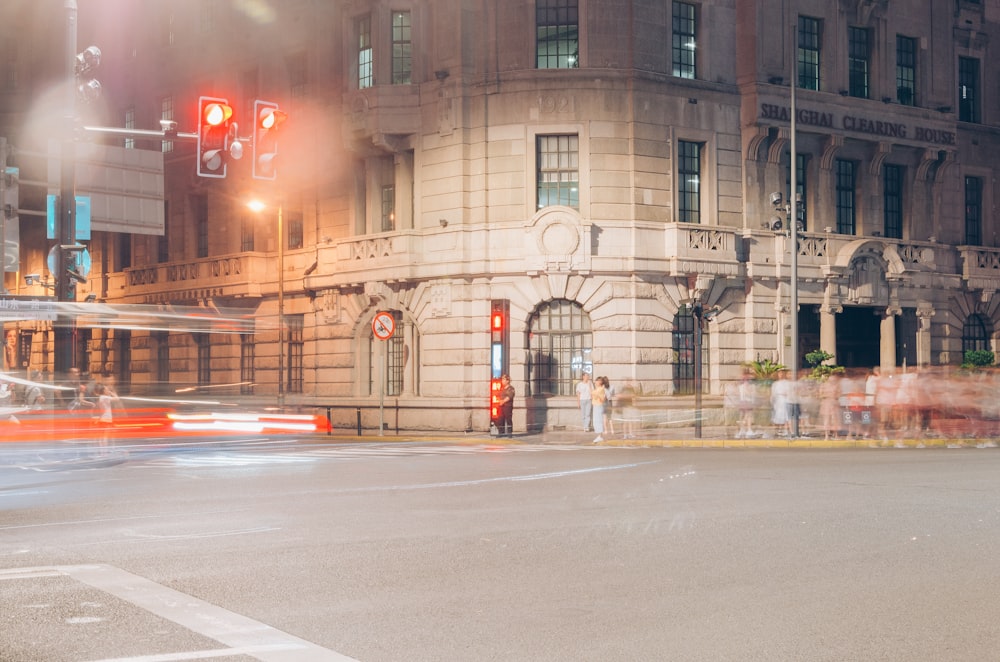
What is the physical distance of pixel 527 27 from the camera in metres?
34.3

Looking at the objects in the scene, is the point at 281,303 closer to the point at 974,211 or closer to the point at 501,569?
the point at 974,211

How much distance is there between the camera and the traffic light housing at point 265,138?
Answer: 18.5 metres

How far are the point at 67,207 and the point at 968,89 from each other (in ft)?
109

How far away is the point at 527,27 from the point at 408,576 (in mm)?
27384

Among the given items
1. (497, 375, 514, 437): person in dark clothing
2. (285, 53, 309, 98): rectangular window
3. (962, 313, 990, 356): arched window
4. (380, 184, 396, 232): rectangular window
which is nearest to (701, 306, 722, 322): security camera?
(497, 375, 514, 437): person in dark clothing

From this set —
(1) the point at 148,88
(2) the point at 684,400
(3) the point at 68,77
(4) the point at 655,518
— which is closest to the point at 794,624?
(4) the point at 655,518

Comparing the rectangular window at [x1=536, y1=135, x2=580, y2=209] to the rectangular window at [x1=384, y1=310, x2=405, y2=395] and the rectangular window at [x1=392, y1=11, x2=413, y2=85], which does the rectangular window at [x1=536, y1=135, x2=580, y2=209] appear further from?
the rectangular window at [x1=384, y1=310, x2=405, y2=395]

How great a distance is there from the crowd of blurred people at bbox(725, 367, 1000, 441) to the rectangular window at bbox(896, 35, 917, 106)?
1178 cm

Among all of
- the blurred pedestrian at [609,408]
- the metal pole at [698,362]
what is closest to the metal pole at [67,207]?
the blurred pedestrian at [609,408]

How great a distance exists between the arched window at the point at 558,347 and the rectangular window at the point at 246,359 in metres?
12.3

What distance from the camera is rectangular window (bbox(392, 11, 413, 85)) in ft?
119

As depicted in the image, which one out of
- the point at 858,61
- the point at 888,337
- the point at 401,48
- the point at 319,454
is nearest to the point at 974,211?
the point at 888,337

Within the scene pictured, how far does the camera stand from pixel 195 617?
24.9 ft

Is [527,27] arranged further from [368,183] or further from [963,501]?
[963,501]
